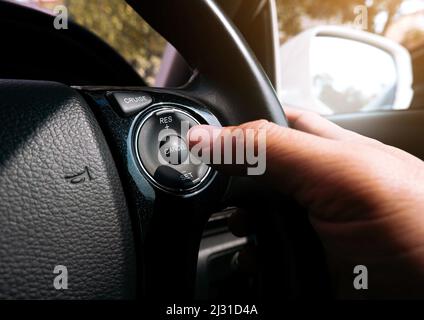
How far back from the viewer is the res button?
0.94 metres

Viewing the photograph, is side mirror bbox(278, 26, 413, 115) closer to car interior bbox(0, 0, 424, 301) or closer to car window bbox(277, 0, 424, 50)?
car interior bbox(0, 0, 424, 301)

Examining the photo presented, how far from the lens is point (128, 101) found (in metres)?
0.95

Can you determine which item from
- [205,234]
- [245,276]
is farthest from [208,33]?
[245,276]

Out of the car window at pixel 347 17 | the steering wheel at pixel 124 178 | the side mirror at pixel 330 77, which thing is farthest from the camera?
the car window at pixel 347 17

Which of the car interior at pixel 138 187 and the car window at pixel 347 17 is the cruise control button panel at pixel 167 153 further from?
the car window at pixel 347 17

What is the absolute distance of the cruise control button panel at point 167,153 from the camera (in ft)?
3.04

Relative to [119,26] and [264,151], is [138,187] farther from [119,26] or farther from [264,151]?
[119,26]

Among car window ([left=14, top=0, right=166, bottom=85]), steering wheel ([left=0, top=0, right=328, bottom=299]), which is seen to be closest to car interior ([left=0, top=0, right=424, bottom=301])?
steering wheel ([left=0, top=0, right=328, bottom=299])

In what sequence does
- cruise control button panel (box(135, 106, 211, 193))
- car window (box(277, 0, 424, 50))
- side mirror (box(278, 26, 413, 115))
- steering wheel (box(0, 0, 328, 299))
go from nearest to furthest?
1. steering wheel (box(0, 0, 328, 299))
2. cruise control button panel (box(135, 106, 211, 193))
3. side mirror (box(278, 26, 413, 115))
4. car window (box(277, 0, 424, 50))

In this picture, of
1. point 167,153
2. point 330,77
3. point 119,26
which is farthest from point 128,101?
point 119,26

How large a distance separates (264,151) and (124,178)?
Answer: 320 mm

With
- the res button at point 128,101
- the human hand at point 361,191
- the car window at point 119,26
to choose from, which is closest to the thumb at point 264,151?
the human hand at point 361,191

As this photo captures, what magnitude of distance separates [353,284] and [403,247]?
202 mm
